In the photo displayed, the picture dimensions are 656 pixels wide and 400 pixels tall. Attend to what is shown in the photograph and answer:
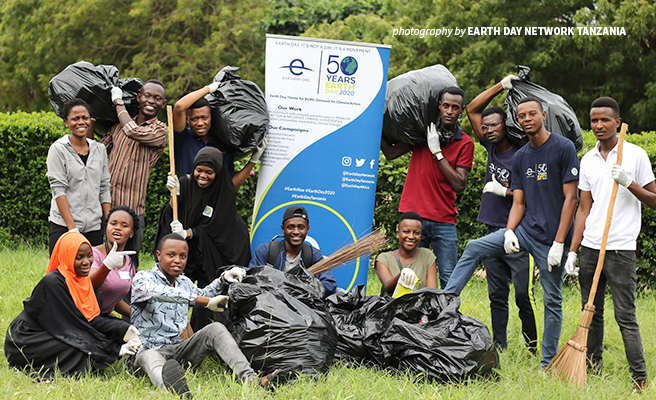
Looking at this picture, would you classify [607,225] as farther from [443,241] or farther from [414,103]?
[414,103]

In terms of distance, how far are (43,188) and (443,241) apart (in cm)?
485

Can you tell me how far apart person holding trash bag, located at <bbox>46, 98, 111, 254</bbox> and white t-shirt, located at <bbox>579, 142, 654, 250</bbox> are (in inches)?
137

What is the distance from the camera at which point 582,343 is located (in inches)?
162

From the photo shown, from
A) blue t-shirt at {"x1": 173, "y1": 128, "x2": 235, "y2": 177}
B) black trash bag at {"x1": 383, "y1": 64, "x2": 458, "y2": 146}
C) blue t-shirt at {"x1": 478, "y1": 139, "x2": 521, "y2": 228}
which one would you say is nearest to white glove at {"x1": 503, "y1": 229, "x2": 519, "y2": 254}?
blue t-shirt at {"x1": 478, "y1": 139, "x2": 521, "y2": 228}

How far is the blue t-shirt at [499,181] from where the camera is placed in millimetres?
4832

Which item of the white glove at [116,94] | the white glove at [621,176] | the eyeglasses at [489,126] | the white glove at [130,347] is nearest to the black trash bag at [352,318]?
the white glove at [130,347]

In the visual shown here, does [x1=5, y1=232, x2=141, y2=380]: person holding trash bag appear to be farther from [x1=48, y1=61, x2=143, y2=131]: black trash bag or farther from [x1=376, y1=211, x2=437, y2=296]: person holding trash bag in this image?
[x1=376, y1=211, x2=437, y2=296]: person holding trash bag

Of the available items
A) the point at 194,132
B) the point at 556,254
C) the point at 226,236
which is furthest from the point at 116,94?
the point at 556,254

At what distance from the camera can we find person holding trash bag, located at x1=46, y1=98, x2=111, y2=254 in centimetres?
476

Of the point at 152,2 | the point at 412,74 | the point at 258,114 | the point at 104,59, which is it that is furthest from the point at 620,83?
the point at 104,59

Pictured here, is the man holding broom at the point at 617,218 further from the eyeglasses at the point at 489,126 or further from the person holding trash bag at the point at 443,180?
the person holding trash bag at the point at 443,180

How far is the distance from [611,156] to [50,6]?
699 inches

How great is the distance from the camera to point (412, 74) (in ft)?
17.5

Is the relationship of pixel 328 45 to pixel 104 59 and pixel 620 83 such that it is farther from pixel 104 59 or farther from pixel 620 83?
pixel 104 59
